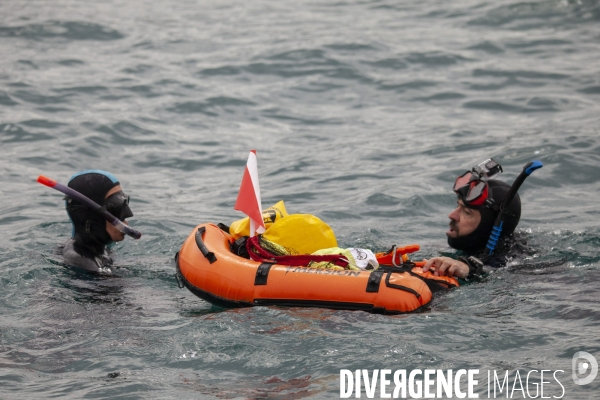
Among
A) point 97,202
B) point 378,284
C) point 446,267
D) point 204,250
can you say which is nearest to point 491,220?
point 446,267

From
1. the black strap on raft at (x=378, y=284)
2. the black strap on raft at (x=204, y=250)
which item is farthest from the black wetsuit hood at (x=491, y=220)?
the black strap on raft at (x=204, y=250)

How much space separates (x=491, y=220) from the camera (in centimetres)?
643

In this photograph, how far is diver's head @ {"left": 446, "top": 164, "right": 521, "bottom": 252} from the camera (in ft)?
21.0

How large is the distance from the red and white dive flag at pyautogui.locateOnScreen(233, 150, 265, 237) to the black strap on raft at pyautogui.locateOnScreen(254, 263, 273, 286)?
41 cm

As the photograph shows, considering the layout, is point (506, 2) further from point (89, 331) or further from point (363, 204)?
point (89, 331)

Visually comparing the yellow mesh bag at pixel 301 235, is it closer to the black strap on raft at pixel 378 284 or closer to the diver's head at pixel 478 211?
the black strap on raft at pixel 378 284

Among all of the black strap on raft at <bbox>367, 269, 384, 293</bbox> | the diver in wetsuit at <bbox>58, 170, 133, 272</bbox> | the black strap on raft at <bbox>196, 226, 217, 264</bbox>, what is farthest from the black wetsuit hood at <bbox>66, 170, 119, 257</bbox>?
the black strap on raft at <bbox>367, 269, 384, 293</bbox>

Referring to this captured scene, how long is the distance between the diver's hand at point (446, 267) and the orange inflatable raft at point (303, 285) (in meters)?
0.10

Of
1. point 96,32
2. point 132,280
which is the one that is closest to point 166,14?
point 96,32

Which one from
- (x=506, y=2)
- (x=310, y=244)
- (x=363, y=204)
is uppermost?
(x=506, y=2)

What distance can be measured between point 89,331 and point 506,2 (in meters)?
14.0

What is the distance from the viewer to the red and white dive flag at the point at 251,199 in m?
5.82

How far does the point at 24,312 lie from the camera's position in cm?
573

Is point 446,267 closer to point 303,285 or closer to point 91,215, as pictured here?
point 303,285
